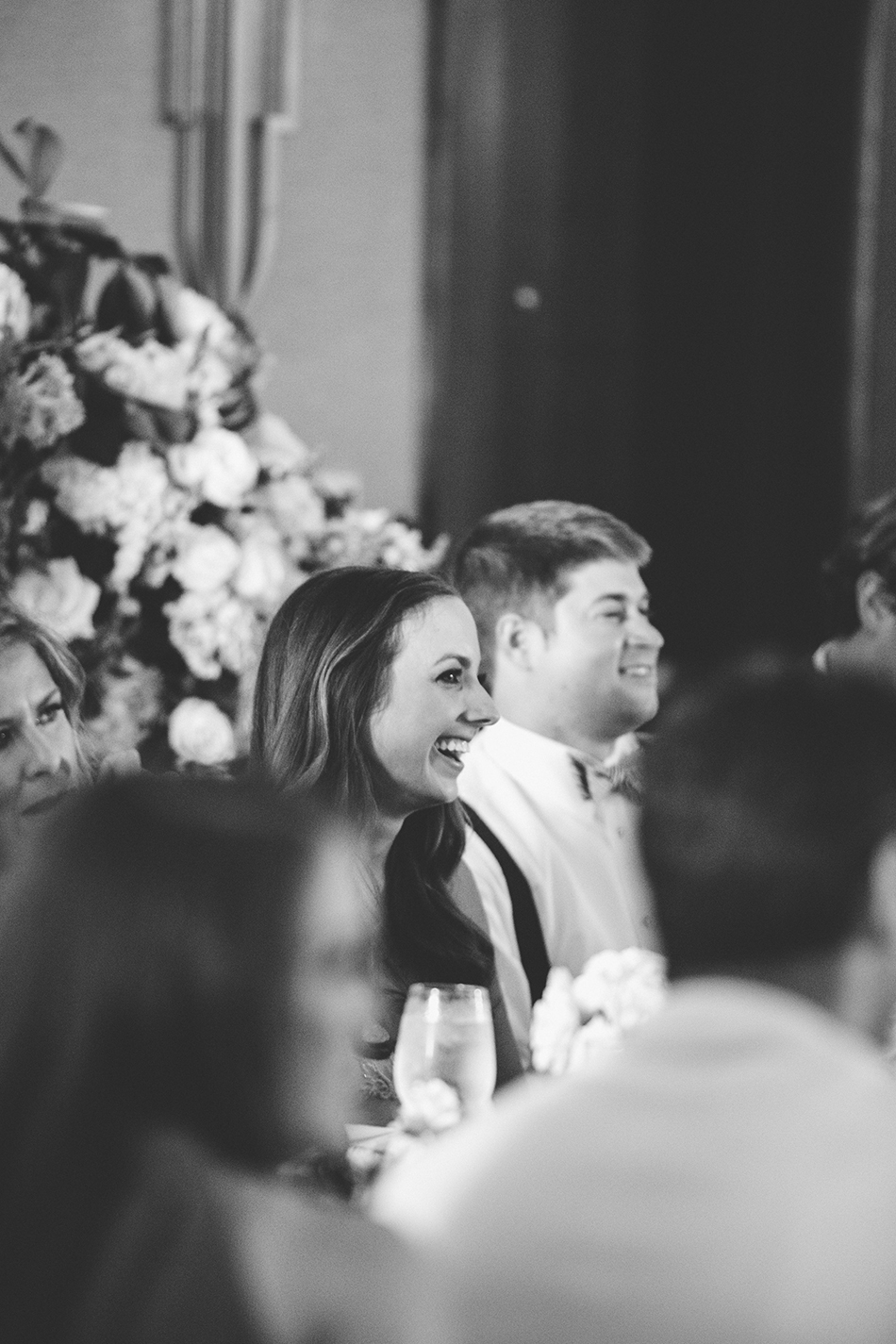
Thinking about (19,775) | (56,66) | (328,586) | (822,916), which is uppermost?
(56,66)

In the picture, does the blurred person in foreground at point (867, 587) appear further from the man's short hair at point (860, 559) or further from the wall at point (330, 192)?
the wall at point (330, 192)

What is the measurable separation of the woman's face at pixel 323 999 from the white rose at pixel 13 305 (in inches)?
79.8

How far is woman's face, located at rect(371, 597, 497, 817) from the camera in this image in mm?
2715

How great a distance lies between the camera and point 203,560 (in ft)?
10.9

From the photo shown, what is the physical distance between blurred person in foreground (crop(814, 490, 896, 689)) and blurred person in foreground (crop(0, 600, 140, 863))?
1.65 m

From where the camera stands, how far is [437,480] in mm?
4676

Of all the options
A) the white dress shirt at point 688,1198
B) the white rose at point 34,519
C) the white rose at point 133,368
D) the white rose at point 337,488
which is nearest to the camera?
the white dress shirt at point 688,1198

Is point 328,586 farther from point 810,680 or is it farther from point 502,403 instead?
Answer: point 502,403

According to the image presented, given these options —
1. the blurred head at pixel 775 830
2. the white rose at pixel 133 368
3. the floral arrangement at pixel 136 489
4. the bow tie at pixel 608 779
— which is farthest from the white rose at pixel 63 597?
the blurred head at pixel 775 830

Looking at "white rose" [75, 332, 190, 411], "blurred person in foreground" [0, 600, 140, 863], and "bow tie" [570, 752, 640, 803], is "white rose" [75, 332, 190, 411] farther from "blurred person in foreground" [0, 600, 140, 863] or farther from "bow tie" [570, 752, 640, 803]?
"bow tie" [570, 752, 640, 803]

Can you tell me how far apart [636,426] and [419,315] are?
656mm

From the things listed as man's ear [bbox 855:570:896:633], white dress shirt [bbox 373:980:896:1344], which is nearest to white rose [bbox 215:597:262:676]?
man's ear [bbox 855:570:896:633]

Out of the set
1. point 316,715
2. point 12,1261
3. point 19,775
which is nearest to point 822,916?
point 12,1261

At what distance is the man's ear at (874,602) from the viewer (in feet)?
13.1
